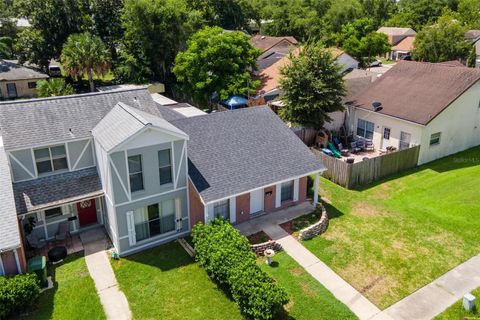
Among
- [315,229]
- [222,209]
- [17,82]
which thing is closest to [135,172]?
[222,209]

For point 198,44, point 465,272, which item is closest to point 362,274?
point 465,272

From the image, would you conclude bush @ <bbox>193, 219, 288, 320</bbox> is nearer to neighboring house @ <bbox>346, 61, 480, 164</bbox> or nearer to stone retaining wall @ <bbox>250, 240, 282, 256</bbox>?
stone retaining wall @ <bbox>250, 240, 282, 256</bbox>

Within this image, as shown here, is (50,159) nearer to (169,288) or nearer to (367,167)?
(169,288)

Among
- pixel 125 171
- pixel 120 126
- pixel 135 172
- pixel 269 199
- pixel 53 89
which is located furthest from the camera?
pixel 53 89

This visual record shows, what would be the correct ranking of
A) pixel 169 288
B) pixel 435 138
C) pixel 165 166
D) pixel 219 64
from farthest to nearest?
pixel 219 64
pixel 435 138
pixel 165 166
pixel 169 288

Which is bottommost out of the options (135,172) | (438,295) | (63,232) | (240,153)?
(438,295)

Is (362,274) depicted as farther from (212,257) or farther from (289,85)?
(289,85)

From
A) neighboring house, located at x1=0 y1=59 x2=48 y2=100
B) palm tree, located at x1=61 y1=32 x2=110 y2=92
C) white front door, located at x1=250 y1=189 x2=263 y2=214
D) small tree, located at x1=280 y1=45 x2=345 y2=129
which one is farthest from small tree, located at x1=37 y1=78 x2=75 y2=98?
white front door, located at x1=250 y1=189 x2=263 y2=214
